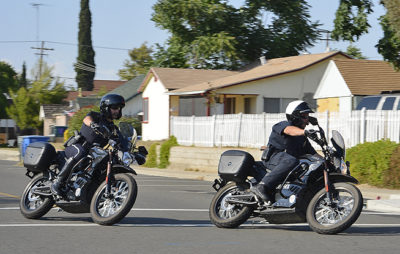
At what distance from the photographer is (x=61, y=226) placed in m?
9.45

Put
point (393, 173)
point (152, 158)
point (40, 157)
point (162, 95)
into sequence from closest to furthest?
point (40, 157) → point (393, 173) → point (152, 158) → point (162, 95)

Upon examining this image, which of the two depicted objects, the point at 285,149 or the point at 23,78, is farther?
the point at 23,78

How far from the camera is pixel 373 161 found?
60.6 ft

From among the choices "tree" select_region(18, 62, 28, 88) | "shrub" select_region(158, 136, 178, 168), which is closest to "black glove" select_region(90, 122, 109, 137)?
"shrub" select_region(158, 136, 178, 168)

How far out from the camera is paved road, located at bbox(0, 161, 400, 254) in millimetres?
7664

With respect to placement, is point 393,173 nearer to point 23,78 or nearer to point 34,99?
point 34,99

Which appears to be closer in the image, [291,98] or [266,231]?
[266,231]

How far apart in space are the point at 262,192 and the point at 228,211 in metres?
0.67

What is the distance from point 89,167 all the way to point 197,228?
68.1 inches

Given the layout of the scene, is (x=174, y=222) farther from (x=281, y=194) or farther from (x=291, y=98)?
(x=291, y=98)

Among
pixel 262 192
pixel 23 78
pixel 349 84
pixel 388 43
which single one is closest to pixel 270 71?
pixel 349 84

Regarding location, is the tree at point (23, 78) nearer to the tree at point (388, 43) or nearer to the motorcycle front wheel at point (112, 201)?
the tree at point (388, 43)

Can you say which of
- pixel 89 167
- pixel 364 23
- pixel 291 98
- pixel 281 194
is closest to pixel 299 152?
pixel 281 194

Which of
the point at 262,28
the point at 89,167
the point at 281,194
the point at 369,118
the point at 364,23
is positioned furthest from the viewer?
the point at 262,28
